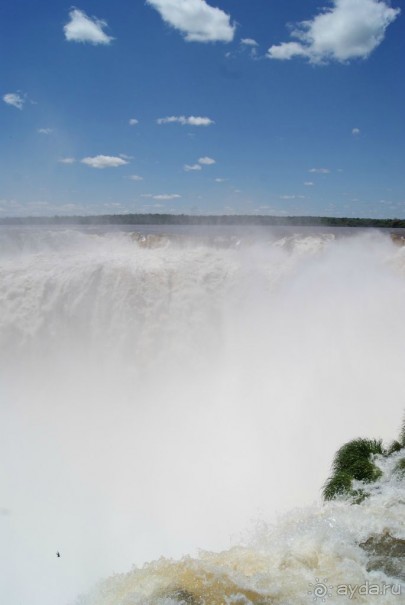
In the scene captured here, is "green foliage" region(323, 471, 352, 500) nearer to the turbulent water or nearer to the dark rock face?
the turbulent water

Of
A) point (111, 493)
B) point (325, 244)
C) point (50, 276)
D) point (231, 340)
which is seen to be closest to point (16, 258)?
point (50, 276)

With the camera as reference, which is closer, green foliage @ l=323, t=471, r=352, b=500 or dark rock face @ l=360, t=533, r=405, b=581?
dark rock face @ l=360, t=533, r=405, b=581

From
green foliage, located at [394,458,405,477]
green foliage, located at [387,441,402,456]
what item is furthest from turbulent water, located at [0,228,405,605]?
green foliage, located at [387,441,402,456]

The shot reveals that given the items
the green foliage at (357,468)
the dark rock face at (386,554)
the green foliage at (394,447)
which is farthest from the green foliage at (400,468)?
the dark rock face at (386,554)

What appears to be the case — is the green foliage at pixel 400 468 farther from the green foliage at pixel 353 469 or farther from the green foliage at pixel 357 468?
the green foliage at pixel 353 469

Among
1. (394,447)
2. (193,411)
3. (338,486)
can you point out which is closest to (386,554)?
(338,486)
